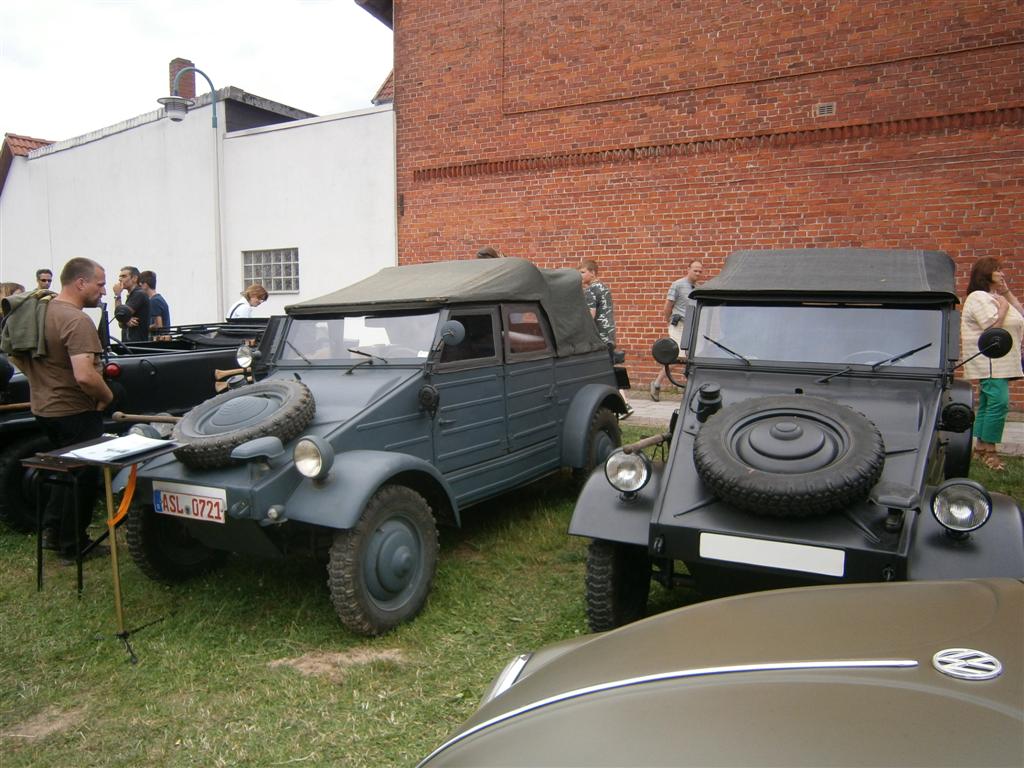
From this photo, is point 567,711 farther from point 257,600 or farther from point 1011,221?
point 1011,221

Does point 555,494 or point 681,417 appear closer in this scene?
point 681,417

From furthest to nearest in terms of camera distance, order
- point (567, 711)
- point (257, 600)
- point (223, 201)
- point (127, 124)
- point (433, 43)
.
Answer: point (127, 124) < point (223, 201) < point (433, 43) < point (257, 600) < point (567, 711)

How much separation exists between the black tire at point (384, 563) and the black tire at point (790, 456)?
1593 mm

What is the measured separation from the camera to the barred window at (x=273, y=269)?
13906mm

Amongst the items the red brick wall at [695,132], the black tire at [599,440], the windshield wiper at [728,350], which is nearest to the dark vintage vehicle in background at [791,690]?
the windshield wiper at [728,350]

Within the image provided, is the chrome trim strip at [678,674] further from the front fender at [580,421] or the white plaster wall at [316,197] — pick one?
the white plaster wall at [316,197]

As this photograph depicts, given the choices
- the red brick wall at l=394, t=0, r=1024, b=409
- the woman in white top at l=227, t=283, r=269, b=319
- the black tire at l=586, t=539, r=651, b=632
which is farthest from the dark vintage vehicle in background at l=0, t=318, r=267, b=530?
the red brick wall at l=394, t=0, r=1024, b=409

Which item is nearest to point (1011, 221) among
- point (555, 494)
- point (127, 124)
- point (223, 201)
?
point (555, 494)

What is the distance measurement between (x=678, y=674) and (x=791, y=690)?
0.25 metres

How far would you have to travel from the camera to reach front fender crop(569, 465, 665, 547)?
343cm

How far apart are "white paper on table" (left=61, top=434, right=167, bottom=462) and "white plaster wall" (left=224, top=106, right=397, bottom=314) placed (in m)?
8.88

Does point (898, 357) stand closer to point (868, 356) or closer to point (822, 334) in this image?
point (868, 356)

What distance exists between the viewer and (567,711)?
160 cm

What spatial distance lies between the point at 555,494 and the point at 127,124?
556 inches
